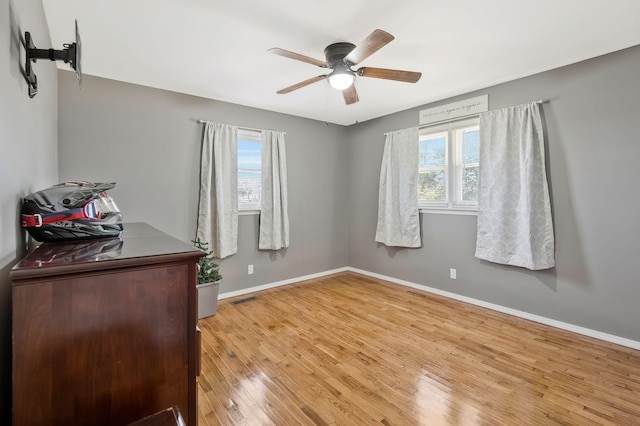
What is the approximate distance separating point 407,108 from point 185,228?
336cm

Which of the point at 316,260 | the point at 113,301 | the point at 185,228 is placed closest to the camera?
the point at 113,301

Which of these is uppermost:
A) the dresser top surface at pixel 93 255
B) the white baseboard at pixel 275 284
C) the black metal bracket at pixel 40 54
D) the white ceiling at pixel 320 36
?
the white ceiling at pixel 320 36

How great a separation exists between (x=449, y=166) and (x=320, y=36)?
7.64 ft

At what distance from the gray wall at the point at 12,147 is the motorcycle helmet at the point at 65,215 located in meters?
0.06

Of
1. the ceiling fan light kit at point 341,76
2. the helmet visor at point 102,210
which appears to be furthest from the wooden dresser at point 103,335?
the ceiling fan light kit at point 341,76

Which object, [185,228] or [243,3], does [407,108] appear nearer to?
[243,3]

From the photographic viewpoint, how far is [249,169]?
3.96 m

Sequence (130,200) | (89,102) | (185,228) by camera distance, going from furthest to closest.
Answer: (185,228), (130,200), (89,102)

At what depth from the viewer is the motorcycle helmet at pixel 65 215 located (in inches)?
45.3

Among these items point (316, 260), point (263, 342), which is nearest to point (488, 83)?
point (316, 260)

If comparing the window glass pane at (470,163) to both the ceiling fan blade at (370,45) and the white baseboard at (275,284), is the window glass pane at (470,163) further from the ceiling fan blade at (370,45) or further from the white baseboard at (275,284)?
the white baseboard at (275,284)

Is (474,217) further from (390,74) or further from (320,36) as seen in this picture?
(320,36)

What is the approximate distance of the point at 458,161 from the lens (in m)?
3.63

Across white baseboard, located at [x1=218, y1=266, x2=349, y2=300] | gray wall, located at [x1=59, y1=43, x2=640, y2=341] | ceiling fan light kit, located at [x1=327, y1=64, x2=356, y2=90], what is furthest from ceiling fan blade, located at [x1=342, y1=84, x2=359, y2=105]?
white baseboard, located at [x1=218, y1=266, x2=349, y2=300]
